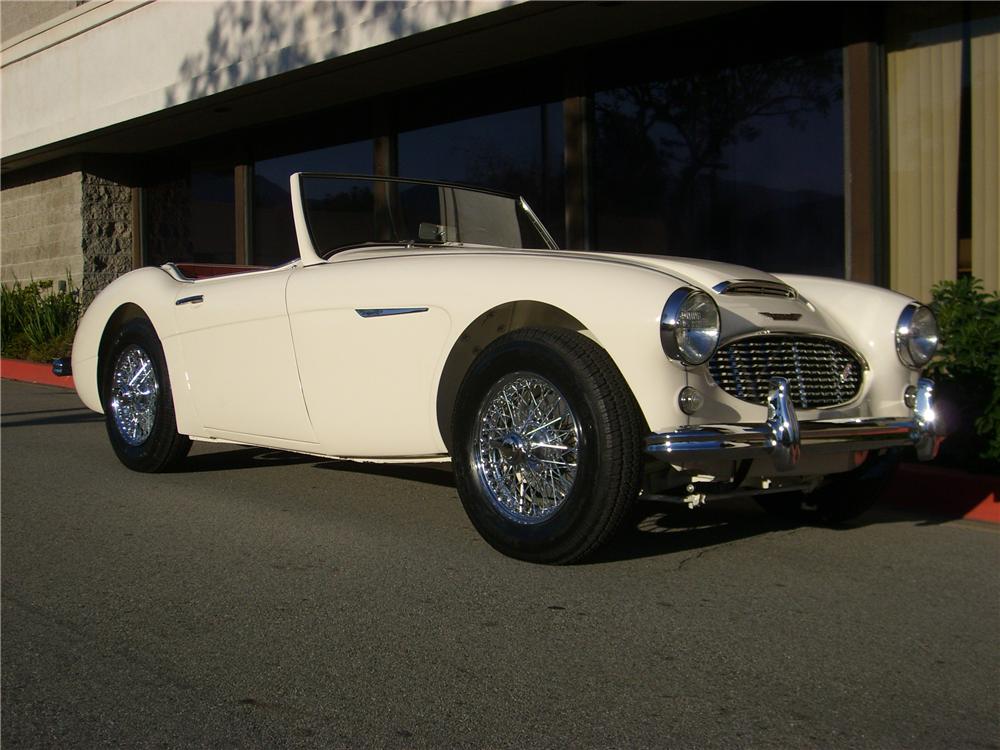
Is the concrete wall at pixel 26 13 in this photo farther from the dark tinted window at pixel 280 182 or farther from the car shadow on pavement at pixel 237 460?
the car shadow on pavement at pixel 237 460

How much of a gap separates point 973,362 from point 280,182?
9763 millimetres

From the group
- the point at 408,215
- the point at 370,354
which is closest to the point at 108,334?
the point at 408,215

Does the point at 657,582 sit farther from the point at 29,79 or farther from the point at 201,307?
the point at 29,79

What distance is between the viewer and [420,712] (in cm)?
259

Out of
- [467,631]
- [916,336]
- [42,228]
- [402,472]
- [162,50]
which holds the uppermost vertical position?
[162,50]

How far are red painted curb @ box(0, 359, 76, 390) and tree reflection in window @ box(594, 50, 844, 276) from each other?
6230mm

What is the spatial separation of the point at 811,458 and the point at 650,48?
6.17 meters

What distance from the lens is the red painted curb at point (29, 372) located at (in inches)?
467

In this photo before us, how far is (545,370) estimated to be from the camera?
3.78 m

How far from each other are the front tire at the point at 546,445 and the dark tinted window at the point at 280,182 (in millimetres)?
8613

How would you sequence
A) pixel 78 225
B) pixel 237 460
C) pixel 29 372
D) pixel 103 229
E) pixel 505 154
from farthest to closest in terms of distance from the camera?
pixel 103 229, pixel 78 225, pixel 29 372, pixel 505 154, pixel 237 460

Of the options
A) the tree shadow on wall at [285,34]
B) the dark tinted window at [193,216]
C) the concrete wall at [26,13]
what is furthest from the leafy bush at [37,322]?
the concrete wall at [26,13]

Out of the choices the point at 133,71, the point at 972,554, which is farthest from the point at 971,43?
the point at 133,71

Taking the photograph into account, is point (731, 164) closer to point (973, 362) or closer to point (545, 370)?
point (973, 362)
